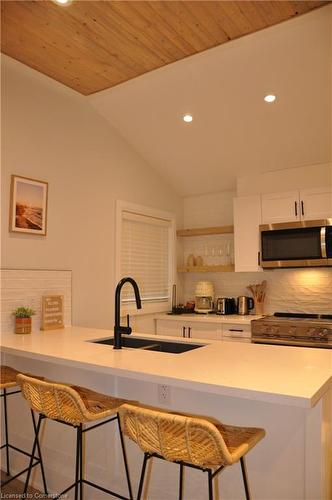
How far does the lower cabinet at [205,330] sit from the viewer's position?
3.87 meters

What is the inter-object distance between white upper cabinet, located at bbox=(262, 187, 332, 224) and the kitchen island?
6.52ft

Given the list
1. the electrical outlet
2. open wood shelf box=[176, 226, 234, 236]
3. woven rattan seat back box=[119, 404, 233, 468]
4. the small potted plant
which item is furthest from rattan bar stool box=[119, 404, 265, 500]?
open wood shelf box=[176, 226, 234, 236]

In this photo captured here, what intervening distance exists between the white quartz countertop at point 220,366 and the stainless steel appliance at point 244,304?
1.96m

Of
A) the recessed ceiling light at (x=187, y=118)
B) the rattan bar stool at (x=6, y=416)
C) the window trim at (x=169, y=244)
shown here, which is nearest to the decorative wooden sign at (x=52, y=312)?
the rattan bar stool at (x=6, y=416)

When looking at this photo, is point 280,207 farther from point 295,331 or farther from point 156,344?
point 156,344

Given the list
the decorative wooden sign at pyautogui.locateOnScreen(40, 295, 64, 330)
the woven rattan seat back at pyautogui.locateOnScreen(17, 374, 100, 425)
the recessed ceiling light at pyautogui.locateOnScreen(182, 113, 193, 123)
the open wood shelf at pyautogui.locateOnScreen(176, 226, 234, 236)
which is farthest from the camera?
the open wood shelf at pyautogui.locateOnScreen(176, 226, 234, 236)

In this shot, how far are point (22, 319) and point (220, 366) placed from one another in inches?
68.4

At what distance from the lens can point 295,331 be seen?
138 inches

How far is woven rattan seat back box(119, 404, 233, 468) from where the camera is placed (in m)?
1.31

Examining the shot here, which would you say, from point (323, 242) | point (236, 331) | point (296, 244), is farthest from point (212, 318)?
point (323, 242)

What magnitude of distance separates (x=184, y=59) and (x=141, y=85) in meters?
0.50

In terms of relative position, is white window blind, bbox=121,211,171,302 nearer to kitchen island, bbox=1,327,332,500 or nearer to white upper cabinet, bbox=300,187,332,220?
white upper cabinet, bbox=300,187,332,220

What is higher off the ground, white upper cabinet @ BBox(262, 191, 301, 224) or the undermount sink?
white upper cabinet @ BBox(262, 191, 301, 224)

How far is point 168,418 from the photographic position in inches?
53.4
